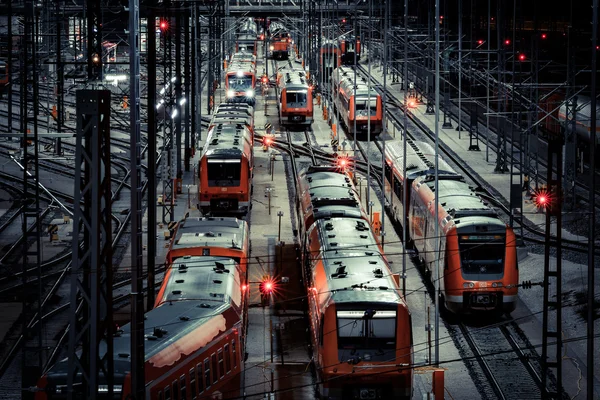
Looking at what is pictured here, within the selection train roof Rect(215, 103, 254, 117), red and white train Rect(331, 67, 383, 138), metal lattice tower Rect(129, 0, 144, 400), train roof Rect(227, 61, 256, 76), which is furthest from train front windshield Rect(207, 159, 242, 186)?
train roof Rect(227, 61, 256, 76)

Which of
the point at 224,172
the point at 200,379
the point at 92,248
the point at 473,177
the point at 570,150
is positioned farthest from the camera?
the point at 473,177

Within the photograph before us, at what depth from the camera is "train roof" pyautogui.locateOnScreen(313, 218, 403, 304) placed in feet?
84.0

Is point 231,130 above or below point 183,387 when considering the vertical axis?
above

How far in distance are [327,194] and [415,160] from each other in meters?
7.28

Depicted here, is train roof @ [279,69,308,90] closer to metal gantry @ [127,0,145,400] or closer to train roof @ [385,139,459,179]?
train roof @ [385,139,459,179]

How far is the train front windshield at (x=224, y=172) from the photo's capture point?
44.6 metres

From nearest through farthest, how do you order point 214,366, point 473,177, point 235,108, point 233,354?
1. point 214,366
2. point 233,354
3. point 473,177
4. point 235,108

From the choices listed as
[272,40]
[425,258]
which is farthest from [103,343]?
[272,40]

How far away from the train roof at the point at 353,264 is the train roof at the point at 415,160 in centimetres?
811

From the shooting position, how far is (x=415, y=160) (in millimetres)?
43906

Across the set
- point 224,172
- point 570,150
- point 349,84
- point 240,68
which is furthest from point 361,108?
point 240,68

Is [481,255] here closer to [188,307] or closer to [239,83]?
[188,307]

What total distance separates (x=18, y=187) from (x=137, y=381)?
113ft

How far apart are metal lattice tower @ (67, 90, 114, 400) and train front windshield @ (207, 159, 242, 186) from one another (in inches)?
960
